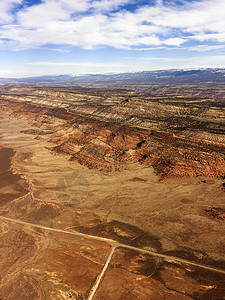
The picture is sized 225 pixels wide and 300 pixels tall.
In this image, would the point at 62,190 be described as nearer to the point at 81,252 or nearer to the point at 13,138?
the point at 81,252

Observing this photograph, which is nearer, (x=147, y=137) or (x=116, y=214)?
(x=116, y=214)

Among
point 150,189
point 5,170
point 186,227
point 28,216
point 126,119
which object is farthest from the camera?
point 126,119

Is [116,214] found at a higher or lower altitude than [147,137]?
lower

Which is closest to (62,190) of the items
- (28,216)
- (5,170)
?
(28,216)

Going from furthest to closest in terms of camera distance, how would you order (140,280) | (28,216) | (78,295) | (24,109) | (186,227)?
(24,109)
(28,216)
(186,227)
(140,280)
(78,295)
